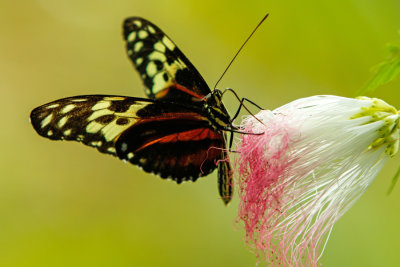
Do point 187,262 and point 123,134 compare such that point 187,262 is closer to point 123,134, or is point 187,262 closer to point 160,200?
point 160,200

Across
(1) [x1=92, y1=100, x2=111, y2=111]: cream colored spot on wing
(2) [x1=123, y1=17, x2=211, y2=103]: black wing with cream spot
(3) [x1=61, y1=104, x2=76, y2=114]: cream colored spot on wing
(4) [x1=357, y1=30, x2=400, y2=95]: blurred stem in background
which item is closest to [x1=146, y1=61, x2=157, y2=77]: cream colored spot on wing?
(2) [x1=123, y1=17, x2=211, y2=103]: black wing with cream spot

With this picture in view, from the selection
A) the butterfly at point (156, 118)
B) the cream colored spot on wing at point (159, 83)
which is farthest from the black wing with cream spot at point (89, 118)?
the cream colored spot on wing at point (159, 83)

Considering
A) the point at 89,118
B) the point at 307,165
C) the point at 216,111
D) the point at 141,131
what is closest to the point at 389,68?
the point at 307,165

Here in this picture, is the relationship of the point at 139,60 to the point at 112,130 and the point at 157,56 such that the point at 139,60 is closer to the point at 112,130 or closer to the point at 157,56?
the point at 157,56

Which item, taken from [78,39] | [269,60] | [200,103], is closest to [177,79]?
[200,103]

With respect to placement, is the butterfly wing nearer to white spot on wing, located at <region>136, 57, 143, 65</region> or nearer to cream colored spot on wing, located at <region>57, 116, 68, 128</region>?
cream colored spot on wing, located at <region>57, 116, 68, 128</region>

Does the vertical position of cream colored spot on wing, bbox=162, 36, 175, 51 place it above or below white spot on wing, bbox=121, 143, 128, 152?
above
